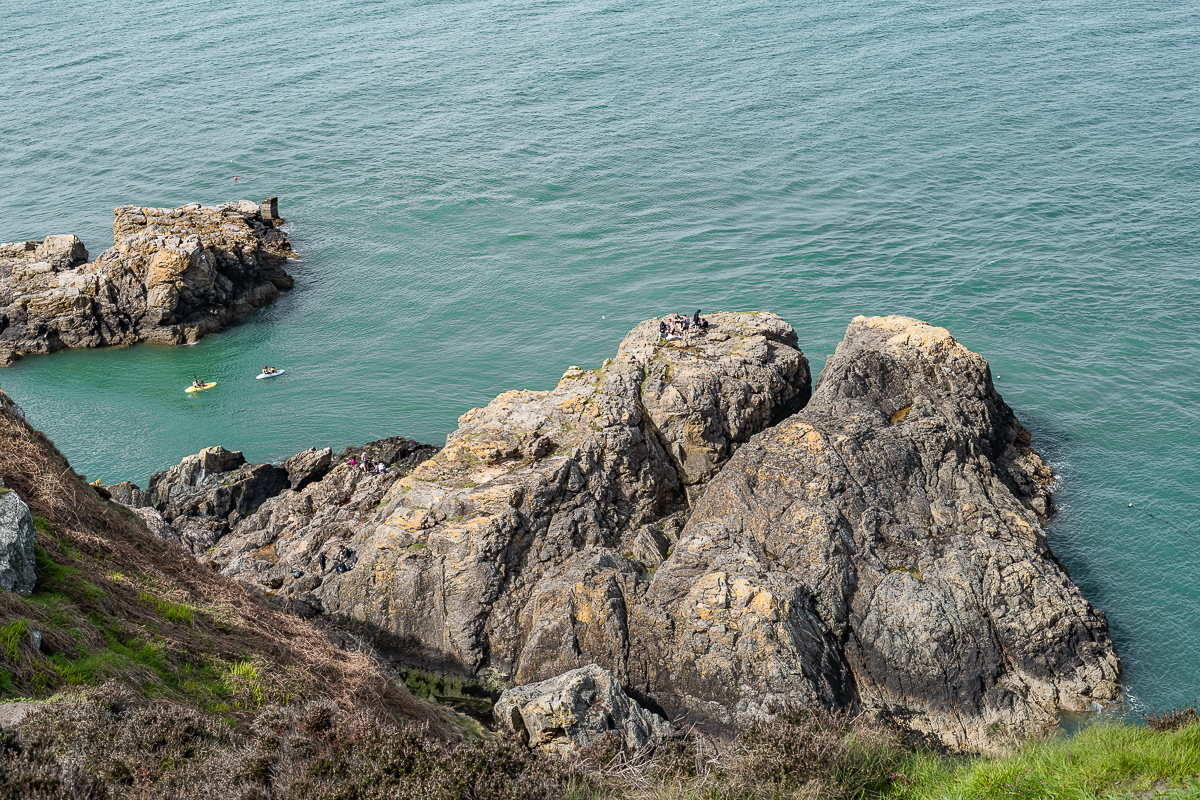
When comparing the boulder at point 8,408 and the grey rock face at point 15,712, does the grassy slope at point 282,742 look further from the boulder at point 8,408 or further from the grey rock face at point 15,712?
the boulder at point 8,408

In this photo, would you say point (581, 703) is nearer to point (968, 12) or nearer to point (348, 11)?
point (968, 12)

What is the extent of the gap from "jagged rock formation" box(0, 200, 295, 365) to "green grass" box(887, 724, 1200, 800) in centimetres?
5784

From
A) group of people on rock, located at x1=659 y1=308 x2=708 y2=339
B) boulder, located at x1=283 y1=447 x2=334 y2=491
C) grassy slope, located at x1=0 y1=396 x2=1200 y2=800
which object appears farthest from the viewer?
boulder, located at x1=283 y1=447 x2=334 y2=491

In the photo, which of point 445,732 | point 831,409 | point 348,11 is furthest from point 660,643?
point 348,11

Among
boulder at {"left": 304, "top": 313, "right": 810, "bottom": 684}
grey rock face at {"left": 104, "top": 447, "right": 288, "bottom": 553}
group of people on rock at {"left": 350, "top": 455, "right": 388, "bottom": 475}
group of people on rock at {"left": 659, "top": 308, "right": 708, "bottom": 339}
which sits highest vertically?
group of people on rock at {"left": 659, "top": 308, "right": 708, "bottom": 339}

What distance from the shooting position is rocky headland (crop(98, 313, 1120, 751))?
23.6m

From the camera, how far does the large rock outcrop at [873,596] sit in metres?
23.1

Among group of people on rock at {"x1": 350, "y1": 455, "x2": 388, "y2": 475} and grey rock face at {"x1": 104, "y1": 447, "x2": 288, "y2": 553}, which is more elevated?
group of people on rock at {"x1": 350, "y1": 455, "x2": 388, "y2": 475}

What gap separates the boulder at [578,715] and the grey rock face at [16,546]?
10779mm

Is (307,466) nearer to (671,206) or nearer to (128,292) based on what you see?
(128,292)

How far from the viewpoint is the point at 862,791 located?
14.2 metres

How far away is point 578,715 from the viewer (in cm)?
1991

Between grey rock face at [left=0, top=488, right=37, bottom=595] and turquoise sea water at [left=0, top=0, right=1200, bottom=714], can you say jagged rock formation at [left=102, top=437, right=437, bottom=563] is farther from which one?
grey rock face at [left=0, top=488, right=37, bottom=595]

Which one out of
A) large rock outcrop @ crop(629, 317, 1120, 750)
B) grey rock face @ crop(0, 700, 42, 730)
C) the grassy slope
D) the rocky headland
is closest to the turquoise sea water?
A: large rock outcrop @ crop(629, 317, 1120, 750)
